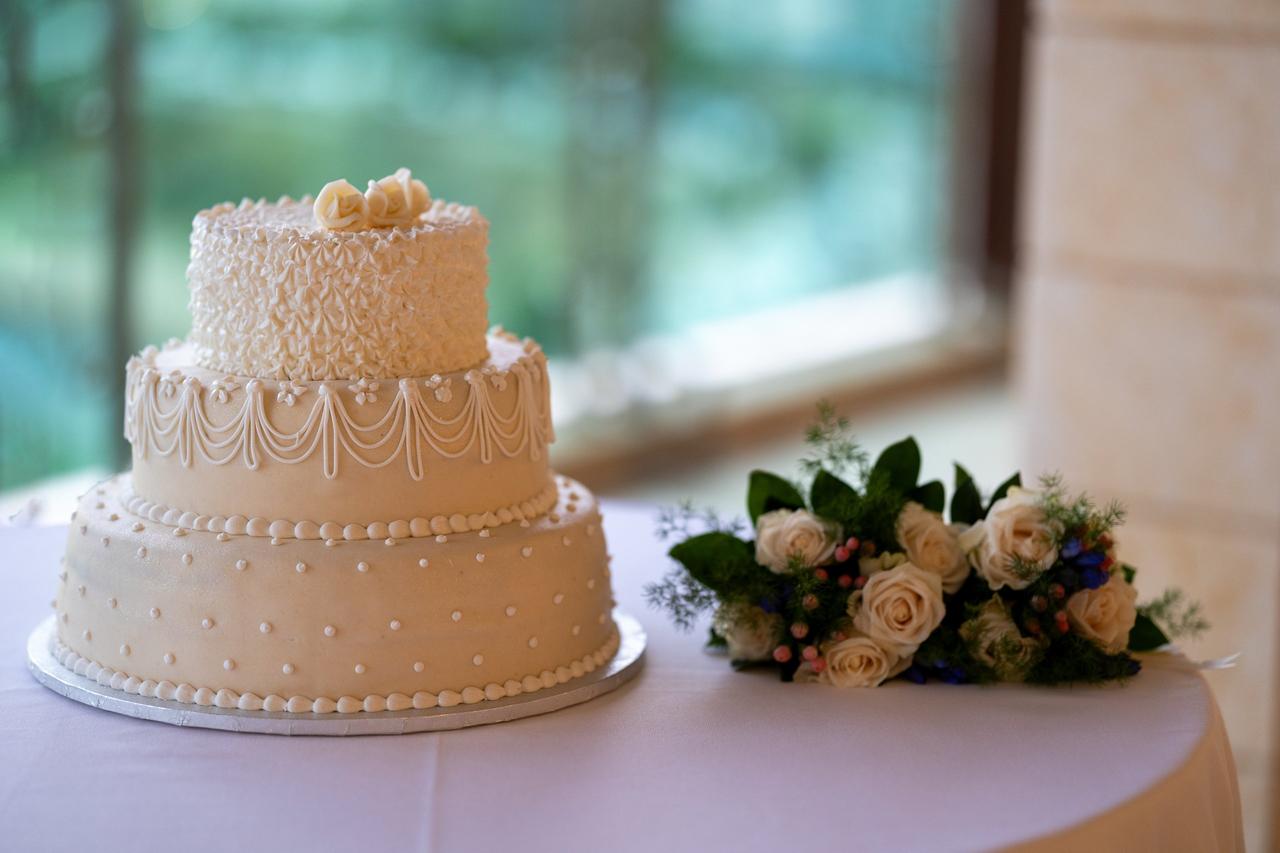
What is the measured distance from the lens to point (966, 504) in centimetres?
254

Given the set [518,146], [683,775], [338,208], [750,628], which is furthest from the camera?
[518,146]

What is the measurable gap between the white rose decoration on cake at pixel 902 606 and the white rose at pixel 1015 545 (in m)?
0.09

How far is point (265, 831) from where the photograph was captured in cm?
188

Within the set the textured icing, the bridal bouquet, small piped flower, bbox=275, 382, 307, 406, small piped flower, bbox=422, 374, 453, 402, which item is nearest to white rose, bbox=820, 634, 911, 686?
the bridal bouquet

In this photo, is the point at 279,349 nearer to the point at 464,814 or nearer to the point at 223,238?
the point at 223,238

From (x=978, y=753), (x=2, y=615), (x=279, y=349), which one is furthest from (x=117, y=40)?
(x=978, y=753)

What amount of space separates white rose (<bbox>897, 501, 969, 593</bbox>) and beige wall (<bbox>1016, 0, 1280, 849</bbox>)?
2.15 meters

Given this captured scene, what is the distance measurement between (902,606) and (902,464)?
0.28 m

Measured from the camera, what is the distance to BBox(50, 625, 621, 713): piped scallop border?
220 centimetres

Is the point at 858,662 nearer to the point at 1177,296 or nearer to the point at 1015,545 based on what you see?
the point at 1015,545

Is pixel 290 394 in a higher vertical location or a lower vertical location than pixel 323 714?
higher

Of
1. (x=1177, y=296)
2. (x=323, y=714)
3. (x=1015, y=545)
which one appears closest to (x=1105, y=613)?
(x=1015, y=545)

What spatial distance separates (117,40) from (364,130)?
1274 mm

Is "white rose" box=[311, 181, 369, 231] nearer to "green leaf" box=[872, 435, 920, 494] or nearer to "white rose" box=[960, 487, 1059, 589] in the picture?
"green leaf" box=[872, 435, 920, 494]
